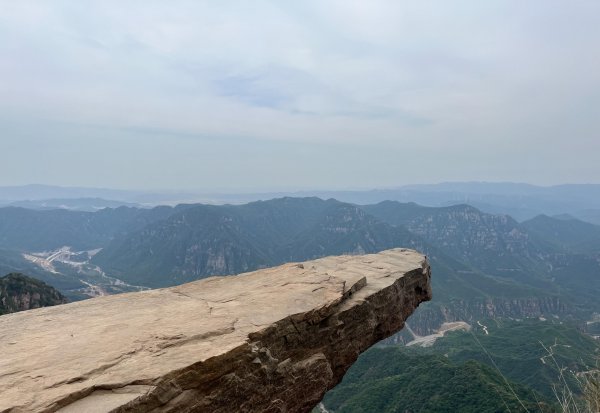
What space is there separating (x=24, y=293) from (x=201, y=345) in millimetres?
134128

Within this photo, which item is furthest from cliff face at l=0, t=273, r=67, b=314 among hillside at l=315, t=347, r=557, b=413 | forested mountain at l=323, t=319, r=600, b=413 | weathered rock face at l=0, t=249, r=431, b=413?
weathered rock face at l=0, t=249, r=431, b=413

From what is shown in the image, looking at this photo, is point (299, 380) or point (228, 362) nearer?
point (228, 362)

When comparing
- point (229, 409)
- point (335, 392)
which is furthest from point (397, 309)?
point (335, 392)

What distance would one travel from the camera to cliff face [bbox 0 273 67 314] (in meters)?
110

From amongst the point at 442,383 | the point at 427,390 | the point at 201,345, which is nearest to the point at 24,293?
the point at 427,390

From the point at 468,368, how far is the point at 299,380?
390ft

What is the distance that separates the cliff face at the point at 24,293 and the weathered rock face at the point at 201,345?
4579 inches

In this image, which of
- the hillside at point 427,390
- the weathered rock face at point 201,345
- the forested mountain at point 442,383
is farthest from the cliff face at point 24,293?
the weathered rock face at point 201,345

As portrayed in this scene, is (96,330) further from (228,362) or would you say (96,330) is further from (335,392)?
(335,392)

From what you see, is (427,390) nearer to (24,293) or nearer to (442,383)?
(442,383)

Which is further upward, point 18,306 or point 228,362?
point 228,362

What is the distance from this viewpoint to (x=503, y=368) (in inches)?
7042

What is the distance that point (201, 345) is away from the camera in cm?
1254

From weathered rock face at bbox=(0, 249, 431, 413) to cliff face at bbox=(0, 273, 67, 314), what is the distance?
382 ft
